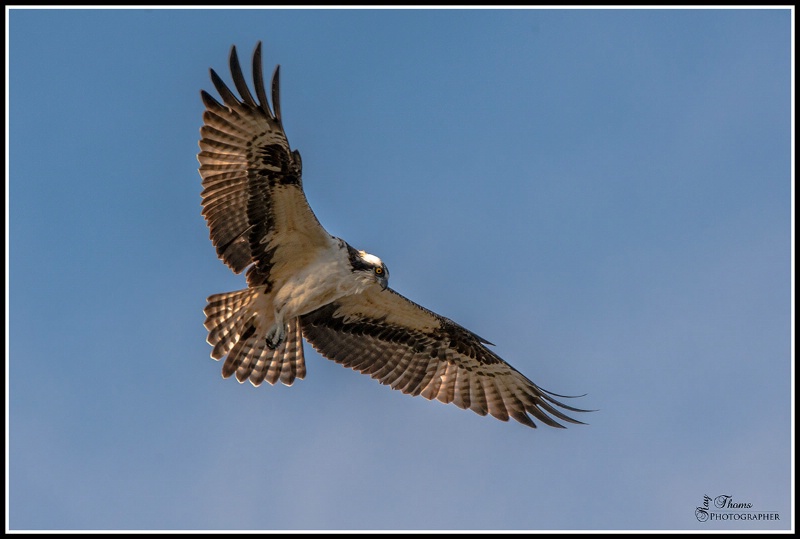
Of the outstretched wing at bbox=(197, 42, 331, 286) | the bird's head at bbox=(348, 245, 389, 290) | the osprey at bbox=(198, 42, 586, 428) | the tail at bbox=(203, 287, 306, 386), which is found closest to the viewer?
the outstretched wing at bbox=(197, 42, 331, 286)

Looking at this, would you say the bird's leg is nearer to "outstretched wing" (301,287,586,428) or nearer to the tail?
the tail

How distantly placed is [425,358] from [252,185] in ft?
12.7

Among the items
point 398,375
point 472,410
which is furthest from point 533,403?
point 398,375

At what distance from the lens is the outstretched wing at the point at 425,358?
546 inches

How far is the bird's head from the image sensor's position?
1241 cm

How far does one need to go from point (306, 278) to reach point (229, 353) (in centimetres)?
156

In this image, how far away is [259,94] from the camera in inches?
444

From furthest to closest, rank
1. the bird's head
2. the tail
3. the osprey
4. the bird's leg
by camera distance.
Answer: the bird's leg, the tail, the bird's head, the osprey

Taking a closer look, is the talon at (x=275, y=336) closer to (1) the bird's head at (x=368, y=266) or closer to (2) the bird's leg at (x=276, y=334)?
(2) the bird's leg at (x=276, y=334)

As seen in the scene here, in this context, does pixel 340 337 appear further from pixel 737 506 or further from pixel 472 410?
pixel 737 506

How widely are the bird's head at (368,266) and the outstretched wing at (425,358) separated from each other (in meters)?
1.31

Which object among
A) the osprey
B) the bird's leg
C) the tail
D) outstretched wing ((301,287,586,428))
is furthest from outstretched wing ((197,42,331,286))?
outstretched wing ((301,287,586,428))

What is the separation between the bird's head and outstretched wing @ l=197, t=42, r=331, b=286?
0.44 m

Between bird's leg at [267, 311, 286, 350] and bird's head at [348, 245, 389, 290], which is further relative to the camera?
bird's leg at [267, 311, 286, 350]
